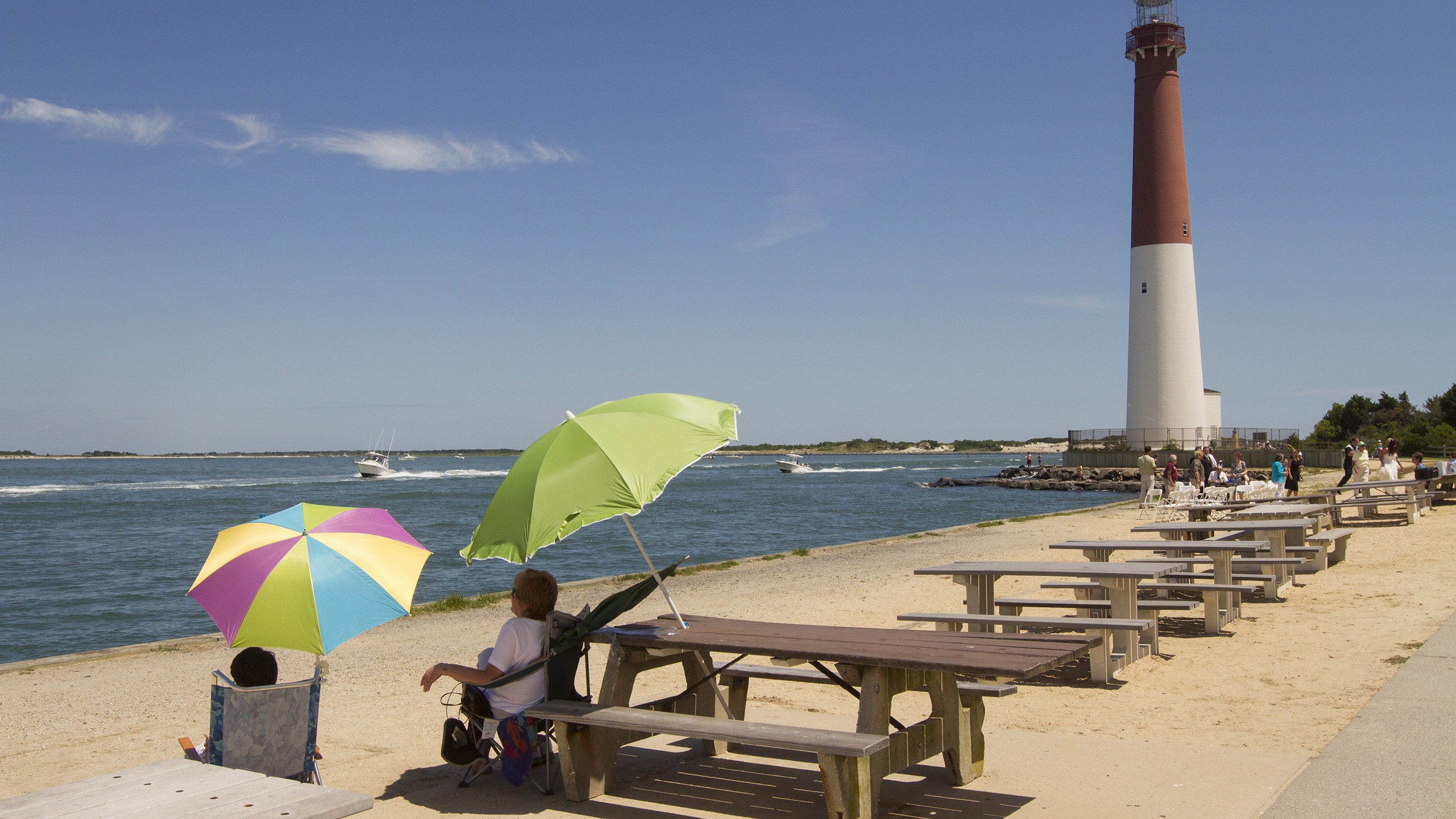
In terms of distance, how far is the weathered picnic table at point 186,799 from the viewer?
3.21m

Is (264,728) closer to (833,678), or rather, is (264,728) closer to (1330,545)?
(833,678)

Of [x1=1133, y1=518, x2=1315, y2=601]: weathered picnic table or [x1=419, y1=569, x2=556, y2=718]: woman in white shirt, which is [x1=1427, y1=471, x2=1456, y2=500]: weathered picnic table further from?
[x1=419, y1=569, x2=556, y2=718]: woman in white shirt

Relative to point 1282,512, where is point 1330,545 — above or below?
below

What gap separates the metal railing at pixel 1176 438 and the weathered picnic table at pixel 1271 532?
2951 centimetres

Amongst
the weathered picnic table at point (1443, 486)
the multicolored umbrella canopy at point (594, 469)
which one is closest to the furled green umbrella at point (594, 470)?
the multicolored umbrella canopy at point (594, 469)

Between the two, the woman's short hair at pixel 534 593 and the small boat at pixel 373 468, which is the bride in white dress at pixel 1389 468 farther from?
the small boat at pixel 373 468

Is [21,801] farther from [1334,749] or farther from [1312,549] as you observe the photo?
[1312,549]

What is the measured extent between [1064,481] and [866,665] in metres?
53.8

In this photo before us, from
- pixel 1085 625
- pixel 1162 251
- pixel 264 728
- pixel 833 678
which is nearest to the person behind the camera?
pixel 264 728

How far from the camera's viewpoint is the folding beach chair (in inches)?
174

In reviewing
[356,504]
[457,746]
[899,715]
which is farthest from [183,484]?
[457,746]

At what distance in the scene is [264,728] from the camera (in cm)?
451

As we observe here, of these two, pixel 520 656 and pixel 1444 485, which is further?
pixel 1444 485

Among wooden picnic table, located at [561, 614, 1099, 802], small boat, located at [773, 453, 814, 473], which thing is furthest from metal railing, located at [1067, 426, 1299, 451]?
small boat, located at [773, 453, 814, 473]
